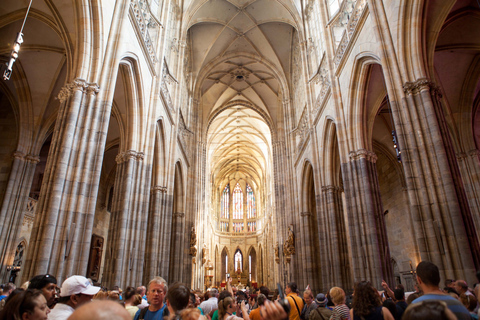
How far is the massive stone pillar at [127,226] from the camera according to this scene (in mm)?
8992

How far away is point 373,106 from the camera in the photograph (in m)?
11.8

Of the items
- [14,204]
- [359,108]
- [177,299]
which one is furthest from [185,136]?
[177,299]

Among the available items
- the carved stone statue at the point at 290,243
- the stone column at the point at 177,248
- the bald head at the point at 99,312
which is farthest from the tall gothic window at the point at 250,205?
the bald head at the point at 99,312

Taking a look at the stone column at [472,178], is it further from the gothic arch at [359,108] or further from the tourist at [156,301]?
the tourist at [156,301]

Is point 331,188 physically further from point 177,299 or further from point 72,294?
point 72,294

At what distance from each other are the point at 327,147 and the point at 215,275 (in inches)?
1279

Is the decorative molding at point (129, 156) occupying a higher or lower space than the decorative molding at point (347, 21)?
lower

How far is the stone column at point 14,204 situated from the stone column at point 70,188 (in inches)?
285

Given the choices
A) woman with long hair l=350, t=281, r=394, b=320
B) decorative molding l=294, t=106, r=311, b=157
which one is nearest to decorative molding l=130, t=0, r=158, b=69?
decorative molding l=294, t=106, r=311, b=157

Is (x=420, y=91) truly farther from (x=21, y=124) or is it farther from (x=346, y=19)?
(x=21, y=124)

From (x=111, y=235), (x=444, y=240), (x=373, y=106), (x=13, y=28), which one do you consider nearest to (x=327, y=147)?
(x=373, y=106)

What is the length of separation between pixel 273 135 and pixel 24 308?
25.2 m

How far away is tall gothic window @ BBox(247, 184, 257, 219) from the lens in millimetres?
47438

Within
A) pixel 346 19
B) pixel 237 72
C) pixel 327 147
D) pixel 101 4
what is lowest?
pixel 327 147
